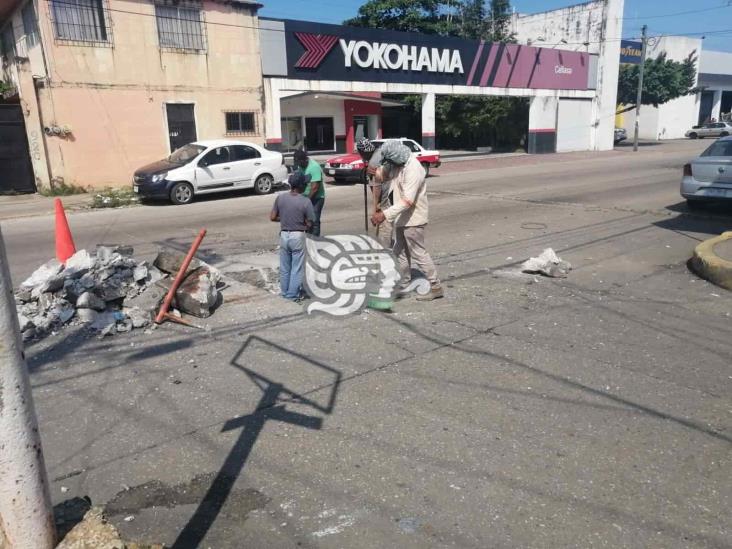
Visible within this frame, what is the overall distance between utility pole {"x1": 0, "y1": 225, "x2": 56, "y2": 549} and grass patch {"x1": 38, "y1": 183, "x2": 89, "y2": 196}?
18613 millimetres

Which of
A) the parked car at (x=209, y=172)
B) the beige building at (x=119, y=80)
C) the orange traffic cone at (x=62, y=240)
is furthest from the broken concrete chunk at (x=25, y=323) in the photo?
the beige building at (x=119, y=80)

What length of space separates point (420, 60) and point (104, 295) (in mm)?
24467

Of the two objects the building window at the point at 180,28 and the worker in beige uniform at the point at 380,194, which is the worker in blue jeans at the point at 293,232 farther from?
the building window at the point at 180,28

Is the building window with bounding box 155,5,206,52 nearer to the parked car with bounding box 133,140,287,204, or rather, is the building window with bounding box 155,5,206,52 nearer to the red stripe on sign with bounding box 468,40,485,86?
the parked car with bounding box 133,140,287,204

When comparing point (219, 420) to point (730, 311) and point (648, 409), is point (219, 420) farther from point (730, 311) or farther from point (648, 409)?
point (730, 311)

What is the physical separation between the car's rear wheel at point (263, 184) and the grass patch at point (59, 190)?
6.20m

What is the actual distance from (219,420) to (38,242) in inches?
335

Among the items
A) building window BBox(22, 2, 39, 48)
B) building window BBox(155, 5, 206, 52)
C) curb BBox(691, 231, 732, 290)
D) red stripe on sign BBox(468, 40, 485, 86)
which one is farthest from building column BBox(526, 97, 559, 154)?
curb BBox(691, 231, 732, 290)

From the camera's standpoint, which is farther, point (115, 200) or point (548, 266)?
point (115, 200)

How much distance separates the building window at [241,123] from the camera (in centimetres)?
2178

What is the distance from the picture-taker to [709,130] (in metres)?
51.0

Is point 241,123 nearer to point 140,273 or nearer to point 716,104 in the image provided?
point 140,273

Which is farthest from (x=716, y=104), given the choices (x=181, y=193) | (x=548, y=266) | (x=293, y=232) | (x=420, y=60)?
(x=293, y=232)

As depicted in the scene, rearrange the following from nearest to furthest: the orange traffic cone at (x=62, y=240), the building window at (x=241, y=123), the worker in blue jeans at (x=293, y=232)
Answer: the worker in blue jeans at (x=293, y=232)
the orange traffic cone at (x=62, y=240)
the building window at (x=241, y=123)
